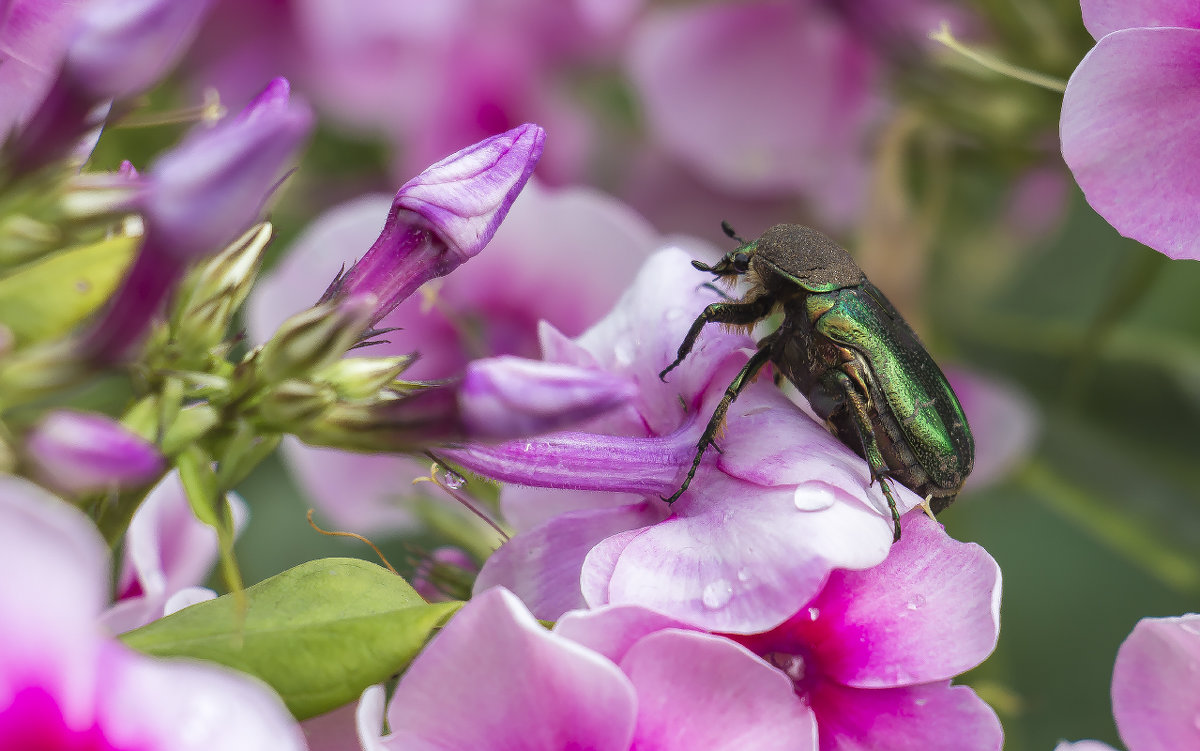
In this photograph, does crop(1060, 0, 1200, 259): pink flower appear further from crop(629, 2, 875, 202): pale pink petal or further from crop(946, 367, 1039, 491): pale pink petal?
crop(629, 2, 875, 202): pale pink petal

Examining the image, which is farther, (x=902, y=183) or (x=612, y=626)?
(x=902, y=183)

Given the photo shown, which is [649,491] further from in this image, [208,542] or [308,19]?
[308,19]

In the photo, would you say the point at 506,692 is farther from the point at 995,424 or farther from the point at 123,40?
the point at 995,424

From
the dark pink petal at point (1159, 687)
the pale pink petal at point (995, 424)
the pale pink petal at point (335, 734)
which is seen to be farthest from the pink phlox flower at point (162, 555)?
the pale pink petal at point (995, 424)

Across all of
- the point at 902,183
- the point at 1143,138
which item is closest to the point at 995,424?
the point at 902,183

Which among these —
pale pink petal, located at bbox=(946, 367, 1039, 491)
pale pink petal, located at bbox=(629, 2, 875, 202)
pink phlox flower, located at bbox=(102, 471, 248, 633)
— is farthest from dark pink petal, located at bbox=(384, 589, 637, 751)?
pale pink petal, located at bbox=(629, 2, 875, 202)

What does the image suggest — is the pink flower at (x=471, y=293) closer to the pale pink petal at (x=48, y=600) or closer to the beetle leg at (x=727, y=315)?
the beetle leg at (x=727, y=315)

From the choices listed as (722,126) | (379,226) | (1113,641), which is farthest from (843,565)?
(1113,641)
